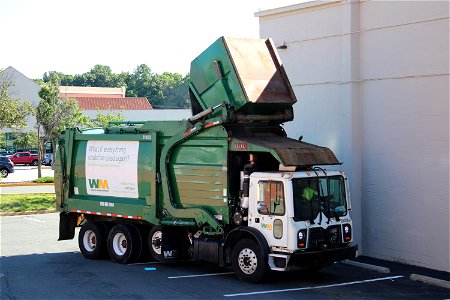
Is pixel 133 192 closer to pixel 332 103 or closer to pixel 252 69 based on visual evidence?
pixel 252 69

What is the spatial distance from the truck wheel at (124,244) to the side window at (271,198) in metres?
3.64

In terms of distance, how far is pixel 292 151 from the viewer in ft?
41.2

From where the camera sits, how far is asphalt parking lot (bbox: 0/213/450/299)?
458 inches

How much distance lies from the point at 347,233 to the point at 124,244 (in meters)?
5.13

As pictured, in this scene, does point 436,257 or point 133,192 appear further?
point 133,192

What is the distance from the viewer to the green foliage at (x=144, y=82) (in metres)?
120

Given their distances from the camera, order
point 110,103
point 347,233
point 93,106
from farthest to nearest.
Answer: point 110,103 < point 93,106 < point 347,233

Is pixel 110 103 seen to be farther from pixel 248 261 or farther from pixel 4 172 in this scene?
pixel 248 261

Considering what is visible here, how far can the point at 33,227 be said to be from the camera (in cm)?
2025

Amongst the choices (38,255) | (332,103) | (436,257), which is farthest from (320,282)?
(38,255)

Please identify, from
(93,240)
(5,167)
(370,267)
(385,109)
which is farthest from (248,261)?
(5,167)

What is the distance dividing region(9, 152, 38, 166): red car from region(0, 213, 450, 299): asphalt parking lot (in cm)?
4294

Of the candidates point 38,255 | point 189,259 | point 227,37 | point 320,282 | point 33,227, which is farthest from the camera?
point 33,227

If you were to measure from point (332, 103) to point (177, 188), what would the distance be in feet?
15.0
